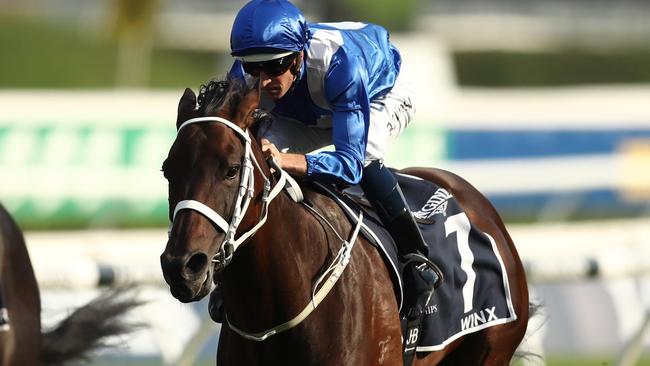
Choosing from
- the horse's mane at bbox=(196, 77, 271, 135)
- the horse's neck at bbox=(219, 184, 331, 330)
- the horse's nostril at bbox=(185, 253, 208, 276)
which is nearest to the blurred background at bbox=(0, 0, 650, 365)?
the horse's mane at bbox=(196, 77, 271, 135)

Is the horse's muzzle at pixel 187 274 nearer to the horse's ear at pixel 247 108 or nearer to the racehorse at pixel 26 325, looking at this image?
the horse's ear at pixel 247 108

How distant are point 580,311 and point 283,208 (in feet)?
16.6

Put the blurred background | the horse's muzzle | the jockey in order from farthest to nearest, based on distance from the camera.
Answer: the blurred background < the jockey < the horse's muzzle

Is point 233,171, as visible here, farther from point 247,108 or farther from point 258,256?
point 258,256

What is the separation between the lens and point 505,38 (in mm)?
31266

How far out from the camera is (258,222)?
12.4ft

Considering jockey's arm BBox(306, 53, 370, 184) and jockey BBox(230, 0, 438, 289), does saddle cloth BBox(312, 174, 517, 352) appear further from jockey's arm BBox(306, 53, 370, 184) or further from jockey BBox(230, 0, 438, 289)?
jockey's arm BBox(306, 53, 370, 184)

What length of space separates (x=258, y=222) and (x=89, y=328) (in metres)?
2.10

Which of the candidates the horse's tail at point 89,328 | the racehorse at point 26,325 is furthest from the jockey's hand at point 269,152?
the horse's tail at point 89,328

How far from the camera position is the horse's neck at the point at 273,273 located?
3.88 meters

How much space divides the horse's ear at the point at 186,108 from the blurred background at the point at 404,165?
0.25 metres

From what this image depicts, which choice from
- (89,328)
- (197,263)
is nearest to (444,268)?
(197,263)

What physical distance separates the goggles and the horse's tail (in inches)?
70.9

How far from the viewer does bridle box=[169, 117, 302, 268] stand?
3518 millimetres
